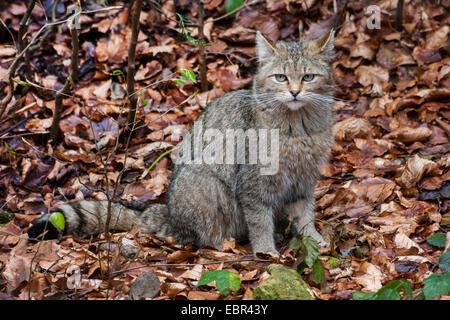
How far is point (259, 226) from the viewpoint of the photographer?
4.45 m

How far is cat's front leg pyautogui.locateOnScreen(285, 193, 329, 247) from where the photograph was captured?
4.59m

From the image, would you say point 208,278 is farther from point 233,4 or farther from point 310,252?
point 233,4

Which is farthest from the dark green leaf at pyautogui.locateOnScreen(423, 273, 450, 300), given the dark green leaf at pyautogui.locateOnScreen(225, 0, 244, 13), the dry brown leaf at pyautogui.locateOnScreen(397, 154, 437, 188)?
the dark green leaf at pyautogui.locateOnScreen(225, 0, 244, 13)

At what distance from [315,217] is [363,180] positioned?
0.70 meters

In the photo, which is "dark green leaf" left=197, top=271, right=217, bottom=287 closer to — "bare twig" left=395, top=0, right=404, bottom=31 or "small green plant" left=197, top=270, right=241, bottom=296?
"small green plant" left=197, top=270, right=241, bottom=296

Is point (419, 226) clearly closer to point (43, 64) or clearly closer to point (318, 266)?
point (318, 266)

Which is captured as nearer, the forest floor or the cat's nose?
the forest floor

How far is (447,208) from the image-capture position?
459 centimetres

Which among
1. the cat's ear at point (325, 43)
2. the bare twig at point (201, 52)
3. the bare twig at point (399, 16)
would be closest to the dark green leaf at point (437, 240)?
the cat's ear at point (325, 43)

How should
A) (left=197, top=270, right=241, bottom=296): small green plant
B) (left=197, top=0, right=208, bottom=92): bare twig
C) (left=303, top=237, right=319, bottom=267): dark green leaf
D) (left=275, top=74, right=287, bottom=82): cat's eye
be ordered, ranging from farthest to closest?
1. (left=197, top=0, right=208, bottom=92): bare twig
2. (left=275, top=74, right=287, bottom=82): cat's eye
3. (left=303, top=237, right=319, bottom=267): dark green leaf
4. (left=197, top=270, right=241, bottom=296): small green plant

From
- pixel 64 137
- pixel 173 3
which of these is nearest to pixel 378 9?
pixel 173 3

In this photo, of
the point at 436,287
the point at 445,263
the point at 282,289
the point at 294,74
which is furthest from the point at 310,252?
the point at 294,74
